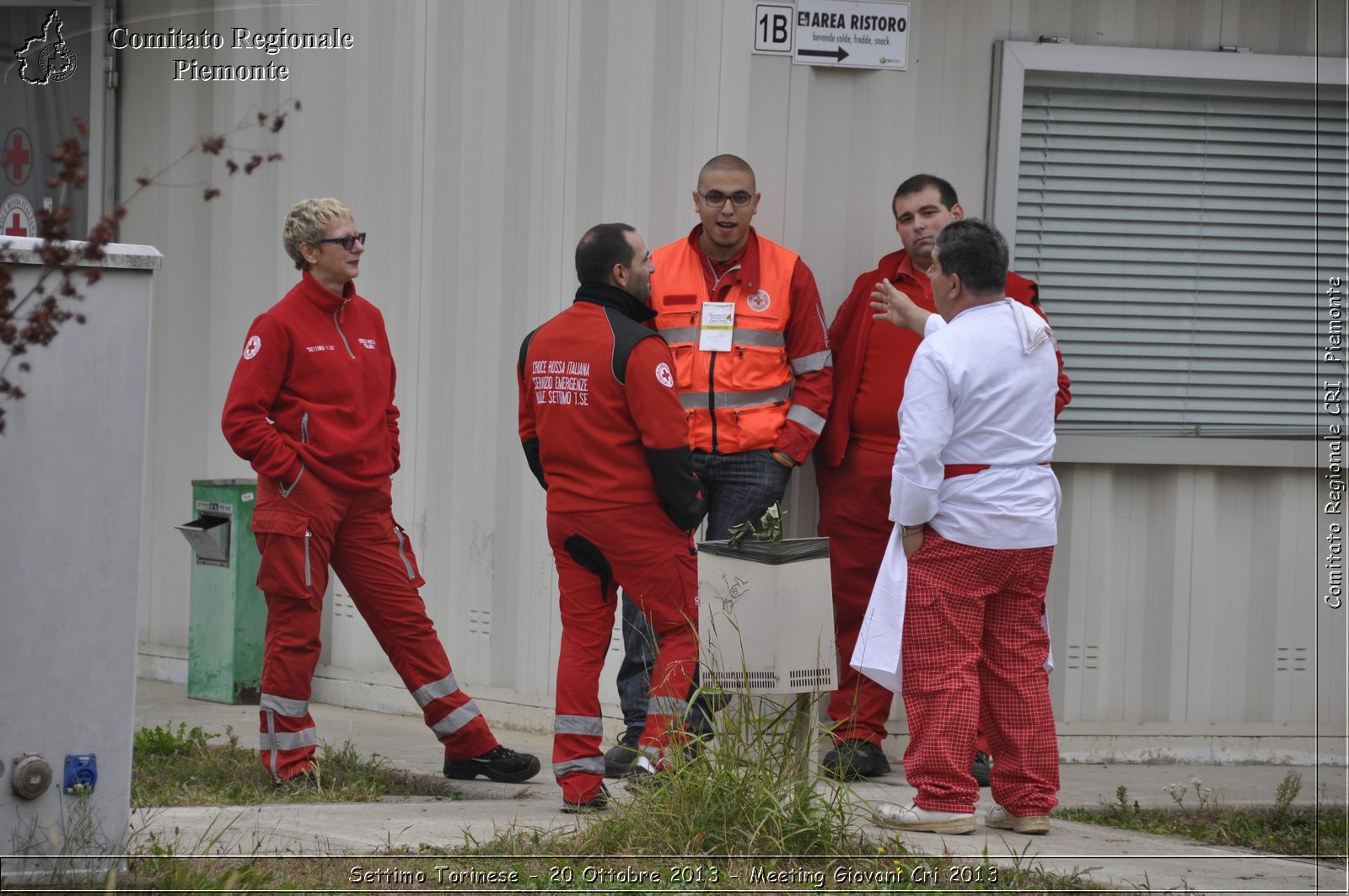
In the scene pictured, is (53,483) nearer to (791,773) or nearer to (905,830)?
(791,773)

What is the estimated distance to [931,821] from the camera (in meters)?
4.89

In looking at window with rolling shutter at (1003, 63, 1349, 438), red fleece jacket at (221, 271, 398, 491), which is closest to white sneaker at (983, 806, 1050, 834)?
window with rolling shutter at (1003, 63, 1349, 438)

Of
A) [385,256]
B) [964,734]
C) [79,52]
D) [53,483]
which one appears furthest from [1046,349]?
[79,52]

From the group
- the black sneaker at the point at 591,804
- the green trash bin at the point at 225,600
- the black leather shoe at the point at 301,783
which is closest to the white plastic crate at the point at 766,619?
the black sneaker at the point at 591,804

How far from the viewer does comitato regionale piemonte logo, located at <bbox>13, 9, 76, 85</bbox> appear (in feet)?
29.6

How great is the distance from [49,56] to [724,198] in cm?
513

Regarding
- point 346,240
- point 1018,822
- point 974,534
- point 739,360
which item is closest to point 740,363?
point 739,360

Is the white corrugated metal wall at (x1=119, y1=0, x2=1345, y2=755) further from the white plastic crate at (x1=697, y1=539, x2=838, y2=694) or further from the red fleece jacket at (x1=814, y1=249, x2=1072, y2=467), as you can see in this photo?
the white plastic crate at (x1=697, y1=539, x2=838, y2=694)

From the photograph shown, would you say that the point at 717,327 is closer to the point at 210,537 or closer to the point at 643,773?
the point at 643,773

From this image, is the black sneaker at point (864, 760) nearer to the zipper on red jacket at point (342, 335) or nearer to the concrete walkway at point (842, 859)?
the concrete walkway at point (842, 859)

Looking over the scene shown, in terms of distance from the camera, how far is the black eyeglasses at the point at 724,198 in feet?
19.8

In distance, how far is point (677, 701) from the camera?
5.00 metres

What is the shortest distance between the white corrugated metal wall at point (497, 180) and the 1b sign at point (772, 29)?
2.3 inches

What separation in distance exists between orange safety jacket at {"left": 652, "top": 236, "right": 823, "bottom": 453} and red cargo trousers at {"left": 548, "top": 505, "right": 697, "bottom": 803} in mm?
806
